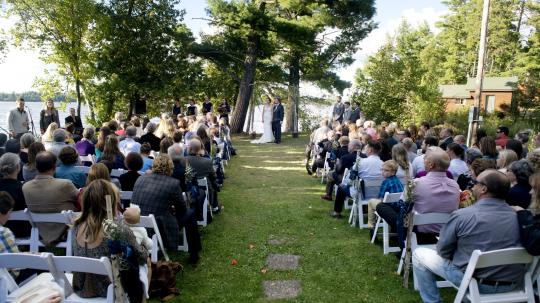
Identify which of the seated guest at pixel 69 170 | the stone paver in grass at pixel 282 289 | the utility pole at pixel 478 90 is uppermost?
the utility pole at pixel 478 90

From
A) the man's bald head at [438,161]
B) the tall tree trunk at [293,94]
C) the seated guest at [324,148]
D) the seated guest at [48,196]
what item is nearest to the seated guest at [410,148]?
the seated guest at [324,148]

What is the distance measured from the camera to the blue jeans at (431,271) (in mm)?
3568

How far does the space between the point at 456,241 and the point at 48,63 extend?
1719 centimetres

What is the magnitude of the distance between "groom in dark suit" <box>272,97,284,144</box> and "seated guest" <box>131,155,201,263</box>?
11.5m

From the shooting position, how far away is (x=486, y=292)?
3336 mm

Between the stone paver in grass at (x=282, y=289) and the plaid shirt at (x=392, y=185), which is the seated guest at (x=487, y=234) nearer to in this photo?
the stone paver in grass at (x=282, y=289)

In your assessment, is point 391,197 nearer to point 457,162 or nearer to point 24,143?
point 457,162

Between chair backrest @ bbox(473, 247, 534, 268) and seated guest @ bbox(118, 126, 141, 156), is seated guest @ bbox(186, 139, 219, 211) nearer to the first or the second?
seated guest @ bbox(118, 126, 141, 156)

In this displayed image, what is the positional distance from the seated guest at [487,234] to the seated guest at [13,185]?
163 inches

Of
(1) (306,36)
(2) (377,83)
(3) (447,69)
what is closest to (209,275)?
(1) (306,36)

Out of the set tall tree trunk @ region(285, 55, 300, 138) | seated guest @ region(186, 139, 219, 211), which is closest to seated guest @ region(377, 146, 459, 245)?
seated guest @ region(186, 139, 219, 211)

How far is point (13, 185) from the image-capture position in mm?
4504

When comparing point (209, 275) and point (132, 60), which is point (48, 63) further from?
point (209, 275)

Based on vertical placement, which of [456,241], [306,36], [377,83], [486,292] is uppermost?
[306,36]
